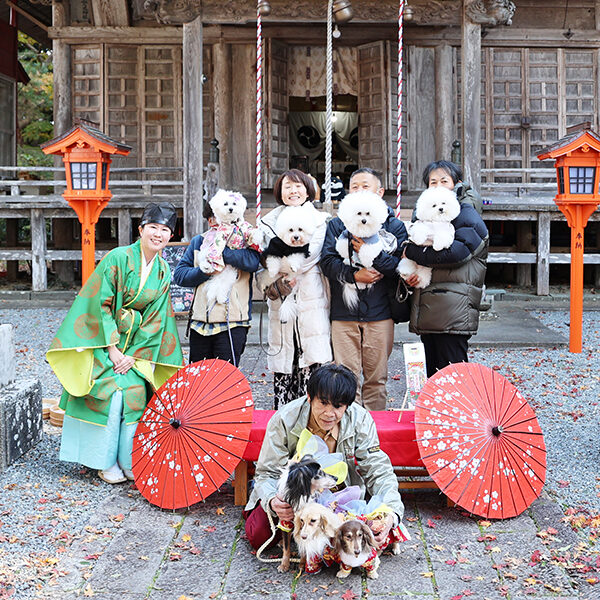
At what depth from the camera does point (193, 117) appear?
10.2 metres

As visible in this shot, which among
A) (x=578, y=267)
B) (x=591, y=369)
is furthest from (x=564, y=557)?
(x=578, y=267)

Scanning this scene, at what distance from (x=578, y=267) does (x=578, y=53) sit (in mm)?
5741

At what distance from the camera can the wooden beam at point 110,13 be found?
41.2ft

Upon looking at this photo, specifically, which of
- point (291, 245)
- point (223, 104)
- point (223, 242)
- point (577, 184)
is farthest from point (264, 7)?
point (291, 245)

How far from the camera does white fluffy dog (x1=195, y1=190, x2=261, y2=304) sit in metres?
4.97

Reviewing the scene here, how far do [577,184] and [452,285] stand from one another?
166 inches

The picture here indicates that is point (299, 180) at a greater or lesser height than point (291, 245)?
greater

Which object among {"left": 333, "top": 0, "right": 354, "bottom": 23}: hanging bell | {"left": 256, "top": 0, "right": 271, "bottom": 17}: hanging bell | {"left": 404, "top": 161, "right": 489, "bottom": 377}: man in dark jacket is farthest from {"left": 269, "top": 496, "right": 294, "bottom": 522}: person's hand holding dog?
{"left": 333, "top": 0, "right": 354, "bottom": 23}: hanging bell

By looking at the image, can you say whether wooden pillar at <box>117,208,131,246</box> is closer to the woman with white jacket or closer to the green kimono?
the green kimono

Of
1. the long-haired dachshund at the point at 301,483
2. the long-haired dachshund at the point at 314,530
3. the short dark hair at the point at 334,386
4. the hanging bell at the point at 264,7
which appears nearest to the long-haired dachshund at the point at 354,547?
the long-haired dachshund at the point at 314,530

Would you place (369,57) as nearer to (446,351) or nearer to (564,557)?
(446,351)

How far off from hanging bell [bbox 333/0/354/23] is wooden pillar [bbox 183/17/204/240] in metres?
1.73

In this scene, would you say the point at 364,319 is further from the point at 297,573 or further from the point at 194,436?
the point at 297,573

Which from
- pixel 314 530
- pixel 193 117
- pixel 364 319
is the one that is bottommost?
pixel 314 530
